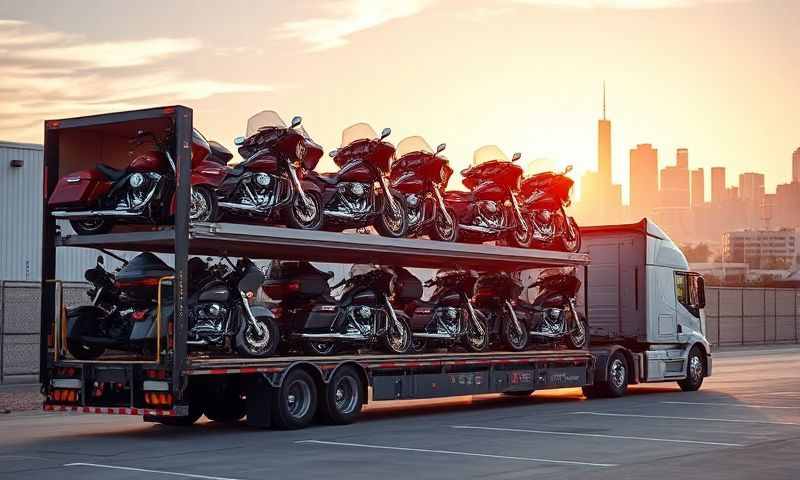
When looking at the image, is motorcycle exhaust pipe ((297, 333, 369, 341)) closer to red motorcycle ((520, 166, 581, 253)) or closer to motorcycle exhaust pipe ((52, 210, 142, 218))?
motorcycle exhaust pipe ((52, 210, 142, 218))

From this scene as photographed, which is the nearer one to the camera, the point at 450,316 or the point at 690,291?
the point at 450,316

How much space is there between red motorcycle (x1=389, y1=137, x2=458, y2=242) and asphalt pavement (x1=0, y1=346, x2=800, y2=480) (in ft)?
9.78

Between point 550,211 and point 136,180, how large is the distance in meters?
9.30

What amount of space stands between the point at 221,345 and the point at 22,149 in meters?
16.1

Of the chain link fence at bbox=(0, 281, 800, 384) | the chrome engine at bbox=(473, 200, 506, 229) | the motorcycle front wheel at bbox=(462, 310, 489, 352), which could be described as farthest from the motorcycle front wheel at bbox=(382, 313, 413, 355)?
the chain link fence at bbox=(0, 281, 800, 384)

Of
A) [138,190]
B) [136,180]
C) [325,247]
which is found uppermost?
[136,180]

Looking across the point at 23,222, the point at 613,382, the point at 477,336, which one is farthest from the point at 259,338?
the point at 23,222

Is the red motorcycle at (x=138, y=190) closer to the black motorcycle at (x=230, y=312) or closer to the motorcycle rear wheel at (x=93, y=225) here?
the motorcycle rear wheel at (x=93, y=225)

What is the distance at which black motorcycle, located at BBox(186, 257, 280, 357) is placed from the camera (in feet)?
55.2

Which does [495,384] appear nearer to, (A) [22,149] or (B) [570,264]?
(B) [570,264]

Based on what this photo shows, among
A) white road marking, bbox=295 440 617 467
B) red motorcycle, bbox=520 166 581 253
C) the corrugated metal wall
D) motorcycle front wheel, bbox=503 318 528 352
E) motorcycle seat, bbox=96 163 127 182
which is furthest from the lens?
the corrugated metal wall

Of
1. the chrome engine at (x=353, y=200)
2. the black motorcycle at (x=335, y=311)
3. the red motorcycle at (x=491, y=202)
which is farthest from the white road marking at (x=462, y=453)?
the red motorcycle at (x=491, y=202)

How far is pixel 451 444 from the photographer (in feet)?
51.5

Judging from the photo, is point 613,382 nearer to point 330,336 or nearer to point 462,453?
point 330,336
